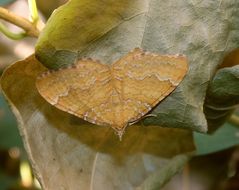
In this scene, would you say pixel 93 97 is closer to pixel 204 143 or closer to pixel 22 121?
pixel 22 121

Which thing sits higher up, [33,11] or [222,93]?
[33,11]

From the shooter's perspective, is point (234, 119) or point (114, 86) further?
point (234, 119)

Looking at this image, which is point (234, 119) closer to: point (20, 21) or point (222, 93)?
point (222, 93)

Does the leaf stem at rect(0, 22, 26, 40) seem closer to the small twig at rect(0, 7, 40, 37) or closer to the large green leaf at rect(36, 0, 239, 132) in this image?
the small twig at rect(0, 7, 40, 37)

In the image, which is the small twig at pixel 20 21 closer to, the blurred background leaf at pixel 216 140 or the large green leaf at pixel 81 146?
the large green leaf at pixel 81 146

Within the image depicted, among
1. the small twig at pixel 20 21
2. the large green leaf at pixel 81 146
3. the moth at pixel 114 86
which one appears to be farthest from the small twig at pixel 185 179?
the small twig at pixel 20 21

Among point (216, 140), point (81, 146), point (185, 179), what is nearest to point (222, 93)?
point (81, 146)
